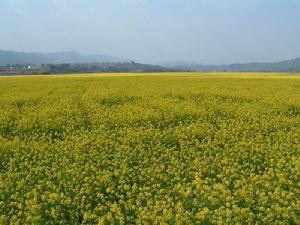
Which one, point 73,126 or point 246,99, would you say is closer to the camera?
point 73,126

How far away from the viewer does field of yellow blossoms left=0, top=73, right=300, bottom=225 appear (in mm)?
9008

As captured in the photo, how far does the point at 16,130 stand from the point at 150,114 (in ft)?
19.1

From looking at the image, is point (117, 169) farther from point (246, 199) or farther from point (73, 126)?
point (73, 126)

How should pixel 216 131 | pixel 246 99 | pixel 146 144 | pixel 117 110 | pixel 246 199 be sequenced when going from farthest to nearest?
1. pixel 246 99
2. pixel 117 110
3. pixel 216 131
4. pixel 146 144
5. pixel 246 199

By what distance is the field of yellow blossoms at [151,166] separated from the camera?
29.6ft

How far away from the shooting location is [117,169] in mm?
11945

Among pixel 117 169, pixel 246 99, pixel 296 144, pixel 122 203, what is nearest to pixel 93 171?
pixel 117 169

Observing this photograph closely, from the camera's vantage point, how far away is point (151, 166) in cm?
1205

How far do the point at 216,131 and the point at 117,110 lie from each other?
6.40 m

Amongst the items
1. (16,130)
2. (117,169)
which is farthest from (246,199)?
(16,130)

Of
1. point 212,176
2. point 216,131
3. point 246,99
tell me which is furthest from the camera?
point 246,99

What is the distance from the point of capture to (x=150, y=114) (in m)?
18.8

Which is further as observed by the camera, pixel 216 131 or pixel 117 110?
pixel 117 110

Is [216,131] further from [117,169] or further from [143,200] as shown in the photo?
[143,200]
